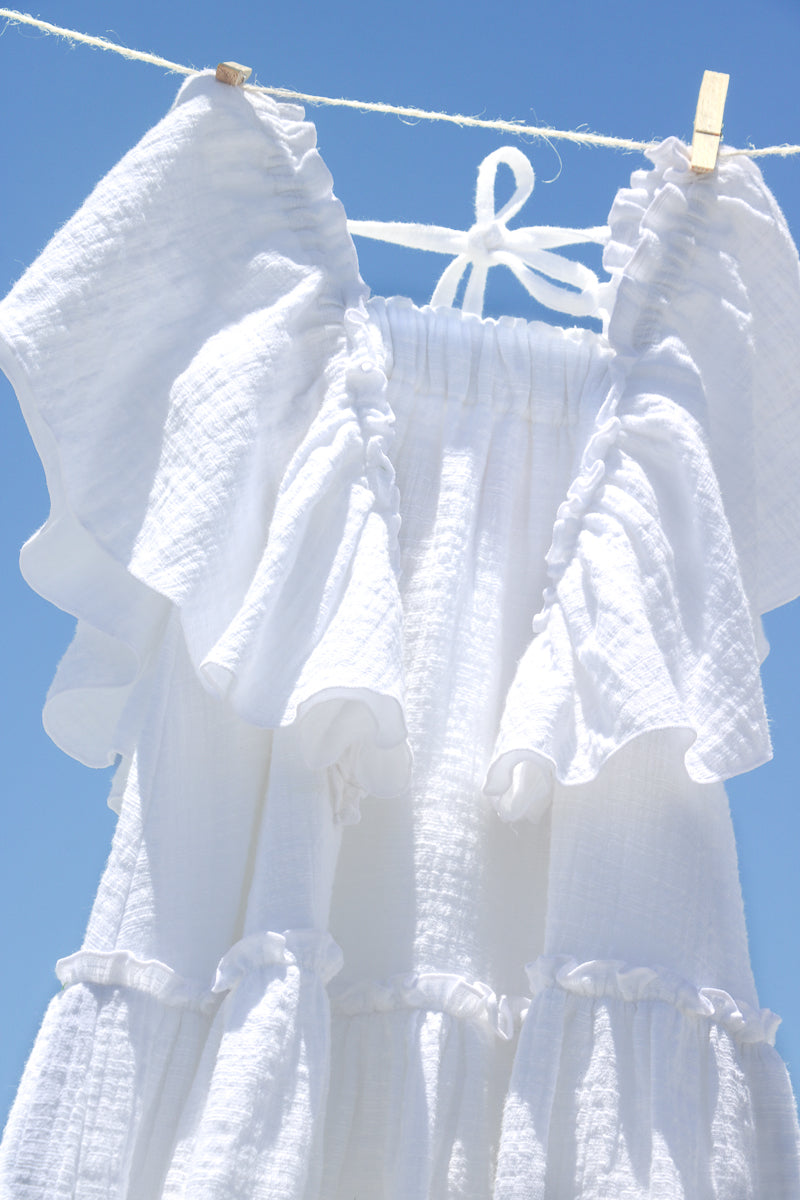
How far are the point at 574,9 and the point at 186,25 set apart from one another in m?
0.43

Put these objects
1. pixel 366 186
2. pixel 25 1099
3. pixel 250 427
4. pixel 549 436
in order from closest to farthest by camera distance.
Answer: pixel 25 1099, pixel 250 427, pixel 549 436, pixel 366 186

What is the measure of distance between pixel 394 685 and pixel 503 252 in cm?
43

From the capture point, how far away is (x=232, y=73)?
34.1 inches

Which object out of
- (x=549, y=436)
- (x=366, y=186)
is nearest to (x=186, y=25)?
(x=366, y=186)

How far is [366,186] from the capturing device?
1436 millimetres

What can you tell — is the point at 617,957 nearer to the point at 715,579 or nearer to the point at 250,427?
the point at 715,579

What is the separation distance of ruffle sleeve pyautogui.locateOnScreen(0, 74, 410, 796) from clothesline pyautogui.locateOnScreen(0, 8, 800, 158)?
20 millimetres

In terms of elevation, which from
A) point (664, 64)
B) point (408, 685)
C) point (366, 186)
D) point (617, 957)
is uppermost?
point (664, 64)

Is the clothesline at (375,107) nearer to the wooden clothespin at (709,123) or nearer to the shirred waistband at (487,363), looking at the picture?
the wooden clothespin at (709,123)

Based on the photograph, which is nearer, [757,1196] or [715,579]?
[757,1196]

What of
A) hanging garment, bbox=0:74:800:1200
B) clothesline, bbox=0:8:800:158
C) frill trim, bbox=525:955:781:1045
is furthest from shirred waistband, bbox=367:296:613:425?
frill trim, bbox=525:955:781:1045

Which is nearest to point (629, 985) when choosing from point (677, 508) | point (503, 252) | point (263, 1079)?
point (263, 1079)

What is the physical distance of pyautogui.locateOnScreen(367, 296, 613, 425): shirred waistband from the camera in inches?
35.6

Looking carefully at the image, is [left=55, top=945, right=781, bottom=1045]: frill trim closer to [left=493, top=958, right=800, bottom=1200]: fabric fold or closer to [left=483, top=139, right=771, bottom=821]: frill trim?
[left=493, top=958, right=800, bottom=1200]: fabric fold
